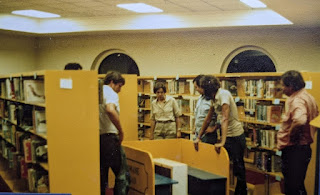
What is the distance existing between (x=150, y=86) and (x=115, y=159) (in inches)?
147

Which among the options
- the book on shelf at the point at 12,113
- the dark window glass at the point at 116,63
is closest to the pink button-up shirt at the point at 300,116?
the book on shelf at the point at 12,113

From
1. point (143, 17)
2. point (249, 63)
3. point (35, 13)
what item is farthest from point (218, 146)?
point (35, 13)

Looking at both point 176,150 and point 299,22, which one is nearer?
point 176,150

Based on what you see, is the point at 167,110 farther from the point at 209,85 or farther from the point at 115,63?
the point at 115,63

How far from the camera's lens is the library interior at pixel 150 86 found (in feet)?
13.0

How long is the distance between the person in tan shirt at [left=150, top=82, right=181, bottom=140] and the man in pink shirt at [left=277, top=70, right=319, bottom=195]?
7.66 ft

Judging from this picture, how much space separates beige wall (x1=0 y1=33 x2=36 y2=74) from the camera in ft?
34.4

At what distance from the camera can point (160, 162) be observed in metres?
4.41

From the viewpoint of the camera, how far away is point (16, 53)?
10.7 metres

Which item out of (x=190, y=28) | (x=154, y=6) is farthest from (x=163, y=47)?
(x=154, y=6)

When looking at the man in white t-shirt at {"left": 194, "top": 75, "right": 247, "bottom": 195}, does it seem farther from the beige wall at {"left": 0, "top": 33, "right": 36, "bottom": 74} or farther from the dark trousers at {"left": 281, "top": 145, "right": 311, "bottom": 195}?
the beige wall at {"left": 0, "top": 33, "right": 36, "bottom": 74}

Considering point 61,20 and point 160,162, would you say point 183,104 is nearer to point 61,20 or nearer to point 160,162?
point 160,162

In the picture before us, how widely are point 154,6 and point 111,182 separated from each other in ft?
13.6

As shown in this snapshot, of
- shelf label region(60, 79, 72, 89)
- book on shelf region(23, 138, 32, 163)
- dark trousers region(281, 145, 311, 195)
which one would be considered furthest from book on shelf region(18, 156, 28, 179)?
dark trousers region(281, 145, 311, 195)
